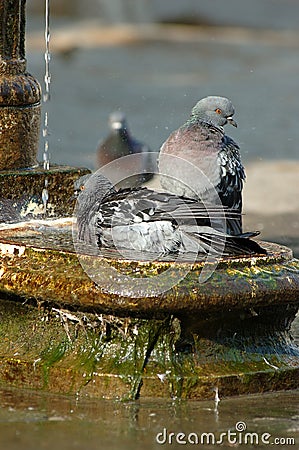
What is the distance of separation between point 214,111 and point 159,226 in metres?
1.51

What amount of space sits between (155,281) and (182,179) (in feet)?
3.54

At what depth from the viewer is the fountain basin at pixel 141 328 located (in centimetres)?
404

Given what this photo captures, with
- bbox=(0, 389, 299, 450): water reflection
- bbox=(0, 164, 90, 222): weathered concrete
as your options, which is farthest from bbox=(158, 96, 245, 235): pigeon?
bbox=(0, 389, 299, 450): water reflection

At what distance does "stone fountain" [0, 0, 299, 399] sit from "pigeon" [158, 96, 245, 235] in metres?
0.75

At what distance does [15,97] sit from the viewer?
524 centimetres

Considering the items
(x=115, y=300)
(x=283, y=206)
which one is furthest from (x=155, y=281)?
(x=283, y=206)

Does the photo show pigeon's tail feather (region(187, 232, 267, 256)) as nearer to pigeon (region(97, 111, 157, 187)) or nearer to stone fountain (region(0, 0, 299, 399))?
stone fountain (region(0, 0, 299, 399))

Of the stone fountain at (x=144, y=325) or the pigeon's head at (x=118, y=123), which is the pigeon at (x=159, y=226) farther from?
the pigeon's head at (x=118, y=123)

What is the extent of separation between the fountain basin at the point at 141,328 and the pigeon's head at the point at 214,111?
4.81 ft

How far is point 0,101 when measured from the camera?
17.1 feet

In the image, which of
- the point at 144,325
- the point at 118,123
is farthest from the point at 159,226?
the point at 118,123

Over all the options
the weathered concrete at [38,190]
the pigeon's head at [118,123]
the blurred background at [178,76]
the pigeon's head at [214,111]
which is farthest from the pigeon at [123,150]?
the weathered concrete at [38,190]

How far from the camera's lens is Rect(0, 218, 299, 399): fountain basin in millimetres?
4039

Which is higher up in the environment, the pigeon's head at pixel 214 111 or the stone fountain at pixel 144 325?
the pigeon's head at pixel 214 111
